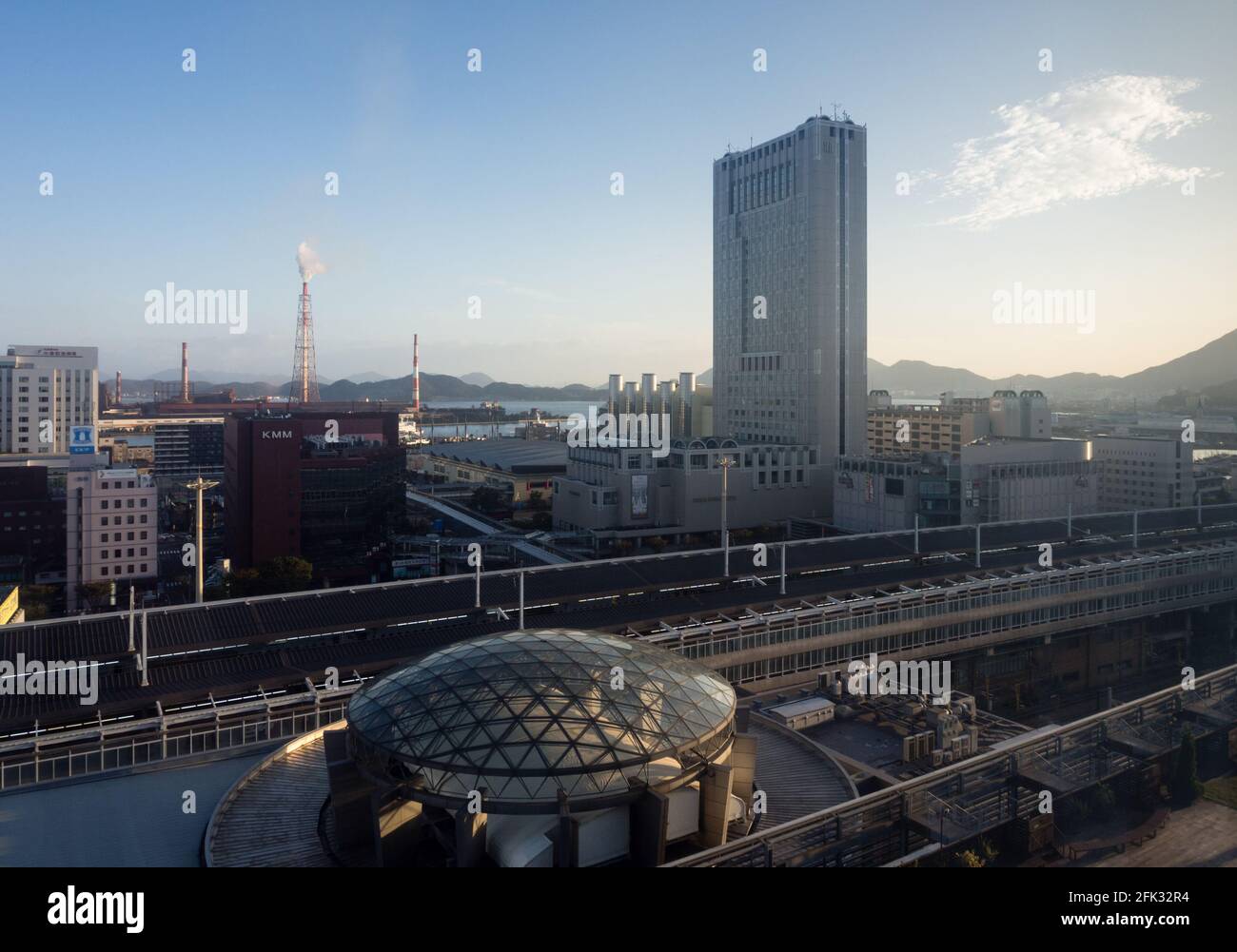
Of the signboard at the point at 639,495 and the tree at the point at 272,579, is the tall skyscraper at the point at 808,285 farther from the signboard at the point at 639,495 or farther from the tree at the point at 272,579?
the tree at the point at 272,579

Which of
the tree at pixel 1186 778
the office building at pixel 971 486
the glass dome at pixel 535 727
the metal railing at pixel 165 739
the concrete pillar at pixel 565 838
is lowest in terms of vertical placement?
the metal railing at pixel 165 739

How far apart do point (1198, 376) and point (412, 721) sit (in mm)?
21259

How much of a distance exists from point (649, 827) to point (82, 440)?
3030 centimetres

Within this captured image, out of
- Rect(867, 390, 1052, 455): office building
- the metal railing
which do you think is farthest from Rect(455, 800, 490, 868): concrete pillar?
Rect(867, 390, 1052, 455): office building

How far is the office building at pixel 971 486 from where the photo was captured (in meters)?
30.8

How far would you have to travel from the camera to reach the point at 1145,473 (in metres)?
38.5

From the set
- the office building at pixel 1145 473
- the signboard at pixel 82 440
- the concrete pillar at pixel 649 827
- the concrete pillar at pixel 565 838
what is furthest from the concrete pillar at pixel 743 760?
the office building at pixel 1145 473

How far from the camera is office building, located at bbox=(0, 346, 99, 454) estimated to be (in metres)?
54.0

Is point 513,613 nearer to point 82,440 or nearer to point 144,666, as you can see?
point 144,666

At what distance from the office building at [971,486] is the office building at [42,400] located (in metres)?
45.5

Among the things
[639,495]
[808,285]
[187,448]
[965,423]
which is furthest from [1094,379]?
[187,448]

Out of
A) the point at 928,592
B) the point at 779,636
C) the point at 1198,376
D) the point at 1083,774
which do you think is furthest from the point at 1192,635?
the point at 1083,774
